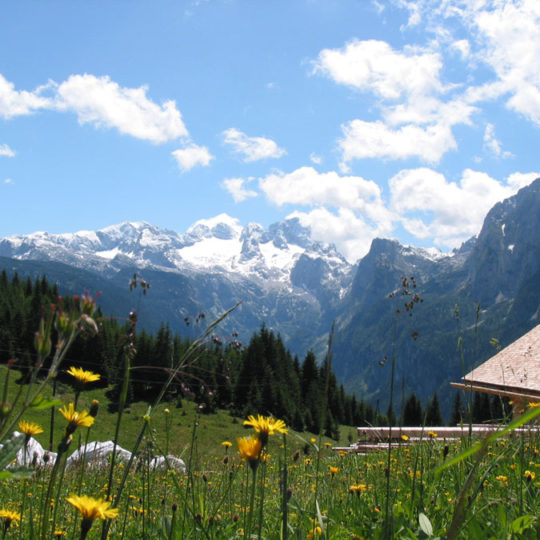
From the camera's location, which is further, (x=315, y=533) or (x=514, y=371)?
(x=514, y=371)

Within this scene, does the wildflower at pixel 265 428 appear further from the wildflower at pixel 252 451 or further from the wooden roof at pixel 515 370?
the wooden roof at pixel 515 370

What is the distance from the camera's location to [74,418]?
1.84 meters

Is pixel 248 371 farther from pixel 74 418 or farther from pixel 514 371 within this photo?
pixel 74 418

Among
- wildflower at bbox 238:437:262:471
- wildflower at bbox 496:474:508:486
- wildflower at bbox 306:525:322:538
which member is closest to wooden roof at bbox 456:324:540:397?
wildflower at bbox 496:474:508:486

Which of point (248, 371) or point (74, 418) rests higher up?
point (74, 418)

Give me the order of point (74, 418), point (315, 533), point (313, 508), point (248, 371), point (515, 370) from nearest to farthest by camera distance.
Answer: point (74, 418) < point (315, 533) < point (313, 508) < point (515, 370) < point (248, 371)

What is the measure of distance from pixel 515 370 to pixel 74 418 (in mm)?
13177


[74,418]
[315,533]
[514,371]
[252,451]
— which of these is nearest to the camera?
[252,451]

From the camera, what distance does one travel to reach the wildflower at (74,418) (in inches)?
71.3

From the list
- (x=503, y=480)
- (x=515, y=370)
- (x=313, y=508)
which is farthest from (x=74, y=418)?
(x=515, y=370)

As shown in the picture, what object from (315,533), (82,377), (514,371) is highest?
(514,371)

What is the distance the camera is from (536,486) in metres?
3.53

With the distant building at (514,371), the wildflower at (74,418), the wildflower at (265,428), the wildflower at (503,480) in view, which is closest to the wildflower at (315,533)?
the wildflower at (265,428)

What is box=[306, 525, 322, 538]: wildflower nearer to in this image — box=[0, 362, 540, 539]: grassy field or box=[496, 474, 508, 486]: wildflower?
box=[0, 362, 540, 539]: grassy field
